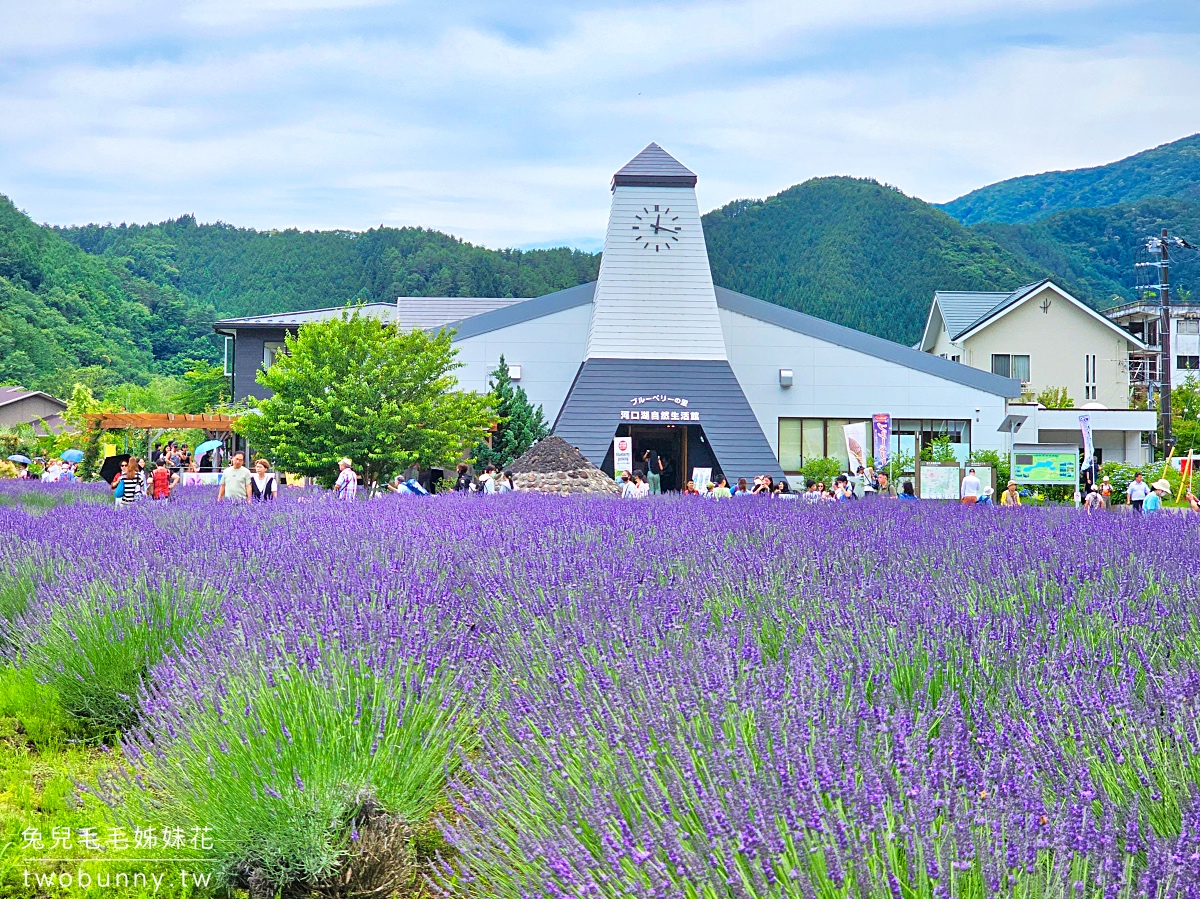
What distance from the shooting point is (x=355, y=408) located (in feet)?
73.9

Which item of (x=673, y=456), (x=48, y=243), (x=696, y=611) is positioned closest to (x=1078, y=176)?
(x=48, y=243)

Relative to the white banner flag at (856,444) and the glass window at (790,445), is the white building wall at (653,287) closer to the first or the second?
the glass window at (790,445)

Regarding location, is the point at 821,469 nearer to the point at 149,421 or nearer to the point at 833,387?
the point at 833,387

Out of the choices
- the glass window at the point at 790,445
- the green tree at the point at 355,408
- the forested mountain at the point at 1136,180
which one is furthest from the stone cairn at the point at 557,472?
the forested mountain at the point at 1136,180

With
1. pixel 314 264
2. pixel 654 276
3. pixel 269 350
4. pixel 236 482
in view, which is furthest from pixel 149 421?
pixel 314 264

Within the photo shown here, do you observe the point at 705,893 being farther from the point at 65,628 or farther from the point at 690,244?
the point at 690,244

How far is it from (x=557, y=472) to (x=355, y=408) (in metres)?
4.17

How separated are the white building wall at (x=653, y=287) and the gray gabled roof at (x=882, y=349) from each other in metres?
2.35

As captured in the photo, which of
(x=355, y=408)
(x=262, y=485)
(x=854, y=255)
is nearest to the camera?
(x=262, y=485)

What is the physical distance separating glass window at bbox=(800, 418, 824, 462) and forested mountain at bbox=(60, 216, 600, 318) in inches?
1561

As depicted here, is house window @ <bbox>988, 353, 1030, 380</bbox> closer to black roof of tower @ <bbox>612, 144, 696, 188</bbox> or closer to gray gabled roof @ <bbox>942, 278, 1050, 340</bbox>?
gray gabled roof @ <bbox>942, 278, 1050, 340</bbox>

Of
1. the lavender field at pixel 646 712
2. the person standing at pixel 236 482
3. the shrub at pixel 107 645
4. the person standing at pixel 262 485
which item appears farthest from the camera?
the person standing at pixel 262 485

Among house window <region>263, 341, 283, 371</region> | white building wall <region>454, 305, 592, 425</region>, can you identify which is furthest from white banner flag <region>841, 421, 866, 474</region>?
house window <region>263, 341, 283, 371</region>

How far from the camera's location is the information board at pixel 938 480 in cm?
2000
